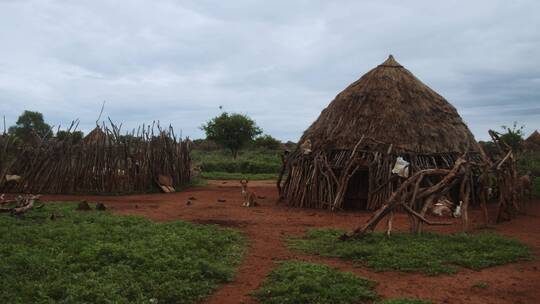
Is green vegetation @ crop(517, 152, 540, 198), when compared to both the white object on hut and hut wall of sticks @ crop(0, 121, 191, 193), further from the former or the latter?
hut wall of sticks @ crop(0, 121, 191, 193)

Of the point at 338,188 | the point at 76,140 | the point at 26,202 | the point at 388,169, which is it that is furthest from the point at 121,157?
the point at 388,169

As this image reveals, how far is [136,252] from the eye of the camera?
651cm

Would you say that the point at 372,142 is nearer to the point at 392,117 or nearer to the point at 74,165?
the point at 392,117

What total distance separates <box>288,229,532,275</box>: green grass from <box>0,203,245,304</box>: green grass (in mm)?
1474

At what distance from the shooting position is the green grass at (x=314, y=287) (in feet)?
17.4

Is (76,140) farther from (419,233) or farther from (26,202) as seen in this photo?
(419,233)

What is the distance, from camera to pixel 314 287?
5516mm

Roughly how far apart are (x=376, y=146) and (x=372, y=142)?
174 mm

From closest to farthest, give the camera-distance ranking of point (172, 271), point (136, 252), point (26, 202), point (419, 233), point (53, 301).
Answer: point (53, 301), point (172, 271), point (136, 252), point (419, 233), point (26, 202)

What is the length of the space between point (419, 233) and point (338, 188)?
4125 mm

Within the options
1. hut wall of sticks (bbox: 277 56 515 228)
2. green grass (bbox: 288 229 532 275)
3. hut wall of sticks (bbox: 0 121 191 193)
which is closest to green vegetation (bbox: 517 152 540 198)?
hut wall of sticks (bbox: 277 56 515 228)

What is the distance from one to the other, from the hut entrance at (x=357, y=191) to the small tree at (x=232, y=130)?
21216 mm

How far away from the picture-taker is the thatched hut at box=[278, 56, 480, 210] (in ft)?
40.5

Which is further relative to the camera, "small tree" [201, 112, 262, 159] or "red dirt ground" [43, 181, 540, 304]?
"small tree" [201, 112, 262, 159]
